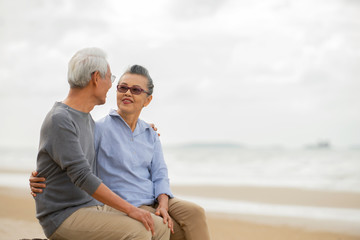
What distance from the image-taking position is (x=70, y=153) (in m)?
2.18

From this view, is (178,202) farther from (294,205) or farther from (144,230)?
(294,205)

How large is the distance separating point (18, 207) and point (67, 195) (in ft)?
19.0

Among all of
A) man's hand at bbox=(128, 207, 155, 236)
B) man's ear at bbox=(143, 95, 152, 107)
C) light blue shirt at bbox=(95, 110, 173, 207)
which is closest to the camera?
man's hand at bbox=(128, 207, 155, 236)

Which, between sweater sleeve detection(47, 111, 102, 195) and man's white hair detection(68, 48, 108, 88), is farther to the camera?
man's white hair detection(68, 48, 108, 88)

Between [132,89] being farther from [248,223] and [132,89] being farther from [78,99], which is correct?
[248,223]

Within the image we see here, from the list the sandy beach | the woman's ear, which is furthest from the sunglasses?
the sandy beach

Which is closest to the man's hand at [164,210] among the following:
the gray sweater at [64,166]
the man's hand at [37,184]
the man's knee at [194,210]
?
the man's knee at [194,210]

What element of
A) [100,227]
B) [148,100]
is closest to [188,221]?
[100,227]

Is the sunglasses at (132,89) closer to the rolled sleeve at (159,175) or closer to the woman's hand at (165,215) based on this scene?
the rolled sleeve at (159,175)

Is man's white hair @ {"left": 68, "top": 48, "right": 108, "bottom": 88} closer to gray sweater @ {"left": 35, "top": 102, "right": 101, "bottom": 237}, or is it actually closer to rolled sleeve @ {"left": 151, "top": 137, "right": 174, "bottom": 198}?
gray sweater @ {"left": 35, "top": 102, "right": 101, "bottom": 237}

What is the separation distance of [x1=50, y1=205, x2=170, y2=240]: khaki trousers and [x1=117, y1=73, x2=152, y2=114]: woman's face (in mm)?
871

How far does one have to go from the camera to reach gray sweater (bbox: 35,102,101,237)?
86.0 inches

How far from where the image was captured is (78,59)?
2367 millimetres

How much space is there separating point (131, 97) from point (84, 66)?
0.63 m
